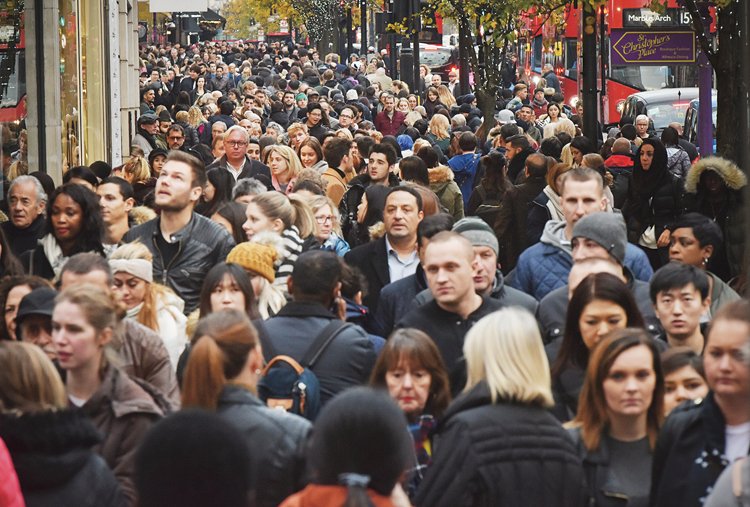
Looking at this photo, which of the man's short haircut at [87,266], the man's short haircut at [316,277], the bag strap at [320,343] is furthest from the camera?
the man's short haircut at [316,277]

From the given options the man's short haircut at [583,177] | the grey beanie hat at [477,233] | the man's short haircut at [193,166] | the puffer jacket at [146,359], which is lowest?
the puffer jacket at [146,359]

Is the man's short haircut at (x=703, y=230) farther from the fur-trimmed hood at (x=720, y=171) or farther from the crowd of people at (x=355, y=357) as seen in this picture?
the fur-trimmed hood at (x=720, y=171)

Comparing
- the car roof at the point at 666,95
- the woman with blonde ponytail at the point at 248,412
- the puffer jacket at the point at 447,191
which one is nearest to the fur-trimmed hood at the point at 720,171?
the puffer jacket at the point at 447,191

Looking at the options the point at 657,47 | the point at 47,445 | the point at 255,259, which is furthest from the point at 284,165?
the point at 47,445

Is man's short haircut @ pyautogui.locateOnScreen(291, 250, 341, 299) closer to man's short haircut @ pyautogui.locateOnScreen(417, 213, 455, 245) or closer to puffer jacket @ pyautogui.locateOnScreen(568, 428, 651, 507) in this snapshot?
puffer jacket @ pyautogui.locateOnScreen(568, 428, 651, 507)

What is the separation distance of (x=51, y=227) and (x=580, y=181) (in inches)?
121

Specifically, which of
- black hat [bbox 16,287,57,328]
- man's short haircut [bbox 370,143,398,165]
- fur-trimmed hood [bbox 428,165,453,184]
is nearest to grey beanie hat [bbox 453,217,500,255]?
black hat [bbox 16,287,57,328]

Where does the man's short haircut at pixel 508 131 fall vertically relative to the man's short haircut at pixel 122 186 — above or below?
above

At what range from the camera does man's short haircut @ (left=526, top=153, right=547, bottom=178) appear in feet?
43.2

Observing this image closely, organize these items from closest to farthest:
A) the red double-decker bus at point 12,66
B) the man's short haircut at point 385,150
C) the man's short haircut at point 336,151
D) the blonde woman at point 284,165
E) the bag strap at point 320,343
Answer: the bag strap at point 320,343 < the man's short haircut at point 385,150 < the blonde woman at point 284,165 < the red double-decker bus at point 12,66 < the man's short haircut at point 336,151

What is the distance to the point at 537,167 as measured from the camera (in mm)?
13219

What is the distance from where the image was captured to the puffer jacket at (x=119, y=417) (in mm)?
5914

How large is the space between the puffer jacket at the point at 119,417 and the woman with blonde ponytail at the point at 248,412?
1.66 ft

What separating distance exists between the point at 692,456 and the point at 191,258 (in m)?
4.69
